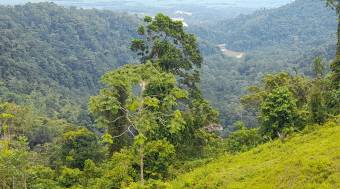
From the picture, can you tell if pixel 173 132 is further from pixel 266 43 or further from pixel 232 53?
pixel 266 43

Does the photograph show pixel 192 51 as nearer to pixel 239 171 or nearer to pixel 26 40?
pixel 239 171

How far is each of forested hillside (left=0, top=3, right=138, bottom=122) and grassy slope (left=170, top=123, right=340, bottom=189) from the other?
49.6m

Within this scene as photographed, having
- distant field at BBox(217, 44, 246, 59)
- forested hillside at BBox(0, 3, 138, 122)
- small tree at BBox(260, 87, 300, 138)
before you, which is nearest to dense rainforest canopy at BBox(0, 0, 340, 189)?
small tree at BBox(260, 87, 300, 138)

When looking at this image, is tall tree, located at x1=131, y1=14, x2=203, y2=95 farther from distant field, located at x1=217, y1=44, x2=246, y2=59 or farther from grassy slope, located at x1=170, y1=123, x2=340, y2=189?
distant field, located at x1=217, y1=44, x2=246, y2=59

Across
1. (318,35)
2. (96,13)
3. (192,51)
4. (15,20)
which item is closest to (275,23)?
(318,35)

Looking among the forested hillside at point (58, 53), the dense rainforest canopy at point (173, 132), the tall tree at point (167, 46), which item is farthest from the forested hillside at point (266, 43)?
the tall tree at point (167, 46)

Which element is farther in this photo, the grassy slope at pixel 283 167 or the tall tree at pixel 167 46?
the tall tree at pixel 167 46

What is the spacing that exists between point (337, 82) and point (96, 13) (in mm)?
134264

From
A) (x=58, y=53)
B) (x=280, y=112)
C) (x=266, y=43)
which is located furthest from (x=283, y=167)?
(x=266, y=43)

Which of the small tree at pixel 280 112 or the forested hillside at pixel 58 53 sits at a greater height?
the small tree at pixel 280 112

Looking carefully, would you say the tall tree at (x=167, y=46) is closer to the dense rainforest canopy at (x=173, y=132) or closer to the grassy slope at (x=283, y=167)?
the dense rainforest canopy at (x=173, y=132)

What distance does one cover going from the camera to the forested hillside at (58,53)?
79625mm

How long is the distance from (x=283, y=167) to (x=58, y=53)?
351ft

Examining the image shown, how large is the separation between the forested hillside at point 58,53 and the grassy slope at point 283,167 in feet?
163
